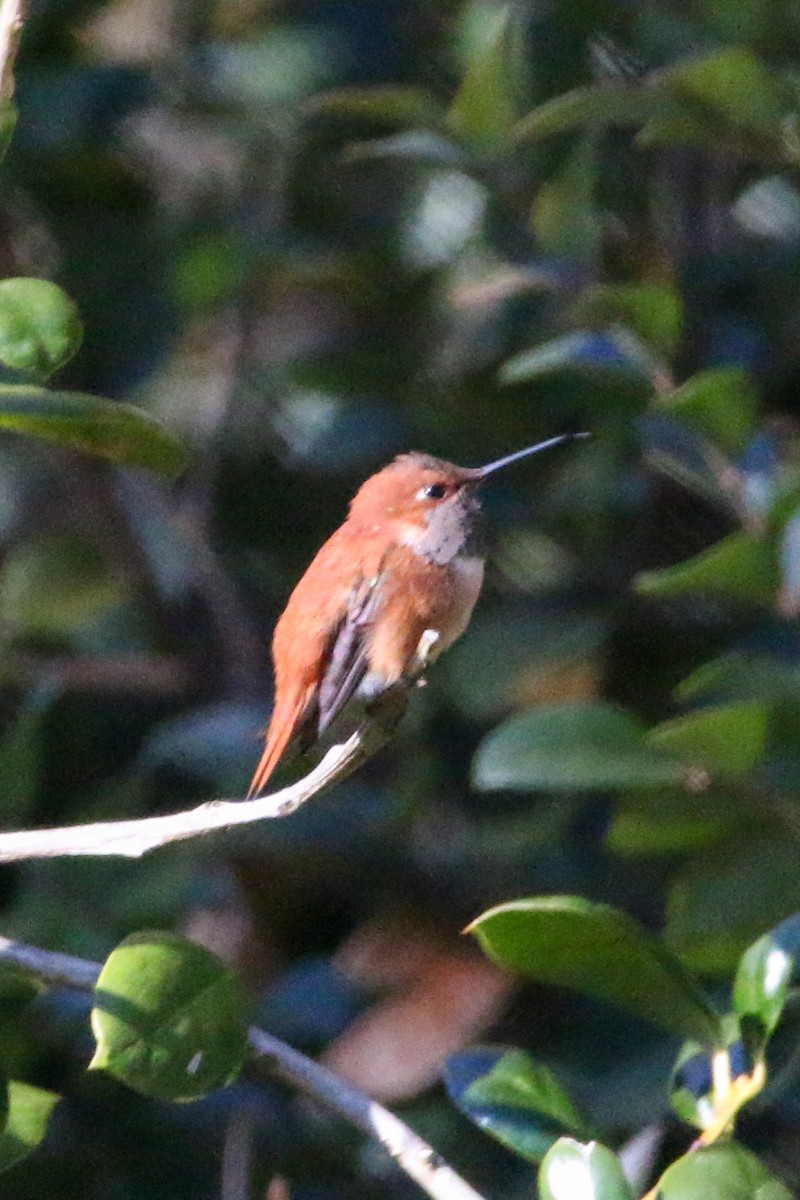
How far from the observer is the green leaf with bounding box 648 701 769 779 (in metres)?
1.76

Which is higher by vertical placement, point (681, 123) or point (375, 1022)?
point (681, 123)

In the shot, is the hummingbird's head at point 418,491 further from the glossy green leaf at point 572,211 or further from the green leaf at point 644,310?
the glossy green leaf at point 572,211

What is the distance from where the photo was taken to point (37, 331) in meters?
1.30

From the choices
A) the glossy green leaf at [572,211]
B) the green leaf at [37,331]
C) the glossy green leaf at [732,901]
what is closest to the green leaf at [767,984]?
the glossy green leaf at [732,901]

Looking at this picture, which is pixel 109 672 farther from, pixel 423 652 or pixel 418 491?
pixel 423 652

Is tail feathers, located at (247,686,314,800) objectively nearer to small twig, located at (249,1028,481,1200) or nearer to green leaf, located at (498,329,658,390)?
small twig, located at (249,1028,481,1200)

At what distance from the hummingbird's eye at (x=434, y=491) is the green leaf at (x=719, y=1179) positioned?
0.96 meters

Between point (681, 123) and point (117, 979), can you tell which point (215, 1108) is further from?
point (681, 123)

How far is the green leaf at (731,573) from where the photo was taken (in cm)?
192

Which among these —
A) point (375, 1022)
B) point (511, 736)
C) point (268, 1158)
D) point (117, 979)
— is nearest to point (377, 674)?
point (511, 736)

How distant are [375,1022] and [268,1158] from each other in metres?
1.09

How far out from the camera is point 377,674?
176cm

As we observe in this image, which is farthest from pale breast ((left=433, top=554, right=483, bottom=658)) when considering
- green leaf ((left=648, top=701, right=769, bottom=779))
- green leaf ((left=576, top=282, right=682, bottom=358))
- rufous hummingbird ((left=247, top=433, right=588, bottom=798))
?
green leaf ((left=576, top=282, right=682, bottom=358))

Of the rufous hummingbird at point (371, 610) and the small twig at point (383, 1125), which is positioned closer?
the small twig at point (383, 1125)
